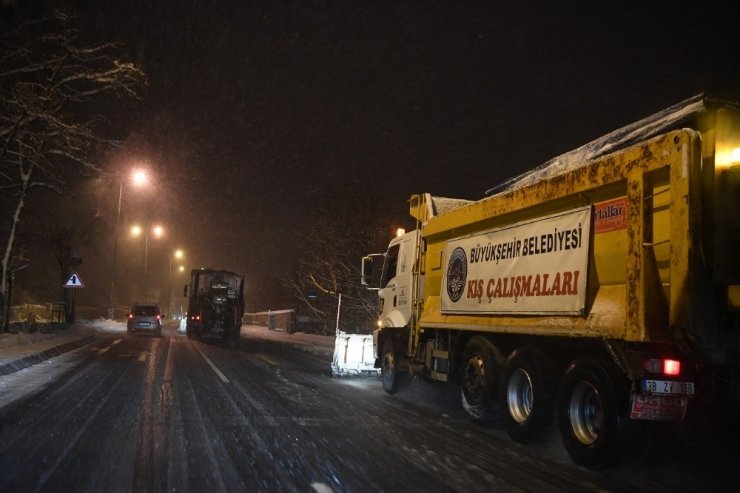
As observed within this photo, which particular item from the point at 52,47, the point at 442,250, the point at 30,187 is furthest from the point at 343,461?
Answer: the point at 30,187

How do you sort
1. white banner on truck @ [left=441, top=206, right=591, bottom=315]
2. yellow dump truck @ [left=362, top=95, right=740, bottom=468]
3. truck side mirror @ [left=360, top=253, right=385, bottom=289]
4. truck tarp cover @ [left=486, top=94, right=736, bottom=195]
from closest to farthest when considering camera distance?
yellow dump truck @ [left=362, top=95, right=740, bottom=468]
truck tarp cover @ [left=486, top=94, right=736, bottom=195]
white banner on truck @ [left=441, top=206, right=591, bottom=315]
truck side mirror @ [left=360, top=253, right=385, bottom=289]

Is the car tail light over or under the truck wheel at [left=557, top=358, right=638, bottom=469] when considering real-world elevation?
over

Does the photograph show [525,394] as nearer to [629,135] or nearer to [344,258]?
[629,135]

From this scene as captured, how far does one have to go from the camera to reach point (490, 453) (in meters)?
6.93

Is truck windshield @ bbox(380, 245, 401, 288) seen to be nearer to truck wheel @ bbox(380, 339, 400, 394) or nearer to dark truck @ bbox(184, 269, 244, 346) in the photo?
truck wheel @ bbox(380, 339, 400, 394)

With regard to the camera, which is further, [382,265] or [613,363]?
[382,265]

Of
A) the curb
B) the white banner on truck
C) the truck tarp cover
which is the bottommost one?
the curb

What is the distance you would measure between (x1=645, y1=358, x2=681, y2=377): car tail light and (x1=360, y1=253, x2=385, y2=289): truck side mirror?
8424 mm

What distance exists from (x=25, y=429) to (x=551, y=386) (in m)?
6.08

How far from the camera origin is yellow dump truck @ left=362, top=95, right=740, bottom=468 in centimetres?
566

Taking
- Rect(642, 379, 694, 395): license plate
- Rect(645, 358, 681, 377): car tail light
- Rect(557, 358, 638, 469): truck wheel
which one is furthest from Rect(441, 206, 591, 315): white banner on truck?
Rect(642, 379, 694, 395): license plate

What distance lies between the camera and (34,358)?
1481cm

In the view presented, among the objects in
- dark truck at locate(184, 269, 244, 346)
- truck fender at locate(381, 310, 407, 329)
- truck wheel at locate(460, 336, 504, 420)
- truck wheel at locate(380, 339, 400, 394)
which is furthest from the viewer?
dark truck at locate(184, 269, 244, 346)

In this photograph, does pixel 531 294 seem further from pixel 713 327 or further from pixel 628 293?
pixel 713 327
